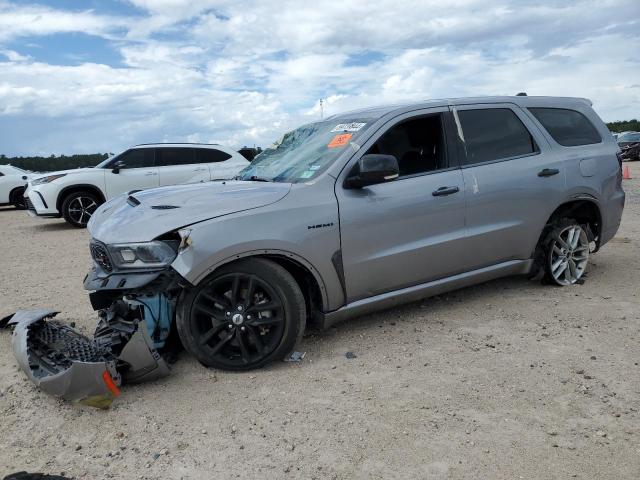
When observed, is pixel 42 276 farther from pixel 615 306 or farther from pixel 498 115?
pixel 615 306

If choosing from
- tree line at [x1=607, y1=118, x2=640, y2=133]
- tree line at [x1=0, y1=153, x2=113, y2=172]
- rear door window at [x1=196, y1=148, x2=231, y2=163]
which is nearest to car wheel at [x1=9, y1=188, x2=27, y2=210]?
rear door window at [x1=196, y1=148, x2=231, y2=163]

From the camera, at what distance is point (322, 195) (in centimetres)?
396

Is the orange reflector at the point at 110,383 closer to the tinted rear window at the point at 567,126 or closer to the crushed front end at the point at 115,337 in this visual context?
the crushed front end at the point at 115,337

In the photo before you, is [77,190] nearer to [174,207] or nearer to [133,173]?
[133,173]

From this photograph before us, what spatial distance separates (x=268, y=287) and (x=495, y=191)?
2135mm

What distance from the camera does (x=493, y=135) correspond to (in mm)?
4926

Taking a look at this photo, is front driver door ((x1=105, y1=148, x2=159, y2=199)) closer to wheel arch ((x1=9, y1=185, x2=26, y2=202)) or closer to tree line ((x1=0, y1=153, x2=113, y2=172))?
wheel arch ((x1=9, y1=185, x2=26, y2=202))

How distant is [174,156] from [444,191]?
29.5ft

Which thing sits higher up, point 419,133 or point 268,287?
point 419,133

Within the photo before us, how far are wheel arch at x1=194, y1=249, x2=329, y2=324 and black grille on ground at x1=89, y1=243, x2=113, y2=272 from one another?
651mm

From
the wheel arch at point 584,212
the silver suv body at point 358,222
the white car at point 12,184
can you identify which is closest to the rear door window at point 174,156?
the white car at point 12,184

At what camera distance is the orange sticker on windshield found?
430 cm

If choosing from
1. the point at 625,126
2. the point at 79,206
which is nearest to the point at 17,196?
the point at 79,206

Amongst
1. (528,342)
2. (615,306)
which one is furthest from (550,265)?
(528,342)
